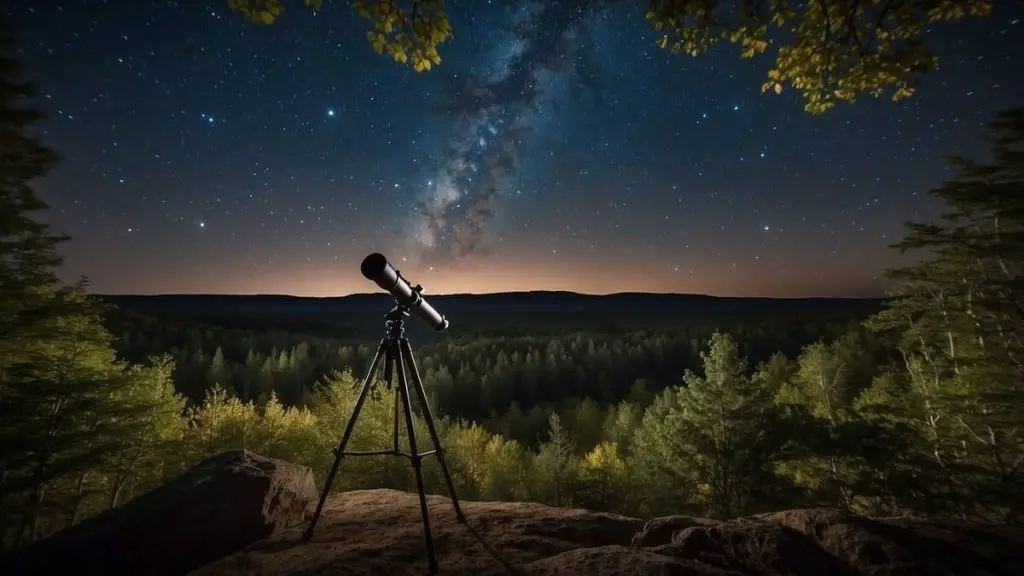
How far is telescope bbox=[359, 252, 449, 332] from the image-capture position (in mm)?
4540

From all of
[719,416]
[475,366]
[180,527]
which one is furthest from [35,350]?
[475,366]

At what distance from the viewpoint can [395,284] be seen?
4801mm

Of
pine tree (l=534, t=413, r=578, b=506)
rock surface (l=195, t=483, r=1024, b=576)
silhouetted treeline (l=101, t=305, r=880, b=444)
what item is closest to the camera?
rock surface (l=195, t=483, r=1024, b=576)

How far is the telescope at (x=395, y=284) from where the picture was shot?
4540 millimetres

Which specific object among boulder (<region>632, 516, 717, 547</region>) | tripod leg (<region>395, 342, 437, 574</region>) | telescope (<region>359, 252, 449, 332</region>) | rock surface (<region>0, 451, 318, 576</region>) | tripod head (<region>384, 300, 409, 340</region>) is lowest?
boulder (<region>632, 516, 717, 547</region>)

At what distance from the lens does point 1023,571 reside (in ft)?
11.6

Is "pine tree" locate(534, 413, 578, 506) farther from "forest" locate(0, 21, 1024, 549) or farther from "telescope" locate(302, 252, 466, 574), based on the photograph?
"telescope" locate(302, 252, 466, 574)

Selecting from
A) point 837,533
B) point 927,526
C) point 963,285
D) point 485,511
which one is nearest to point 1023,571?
point 927,526

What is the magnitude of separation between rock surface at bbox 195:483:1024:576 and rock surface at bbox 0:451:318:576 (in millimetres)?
438

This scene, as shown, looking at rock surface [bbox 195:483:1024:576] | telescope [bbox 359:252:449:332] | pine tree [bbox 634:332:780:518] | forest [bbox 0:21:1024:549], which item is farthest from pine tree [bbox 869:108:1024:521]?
telescope [bbox 359:252:449:332]

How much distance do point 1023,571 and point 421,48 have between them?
23.4 feet

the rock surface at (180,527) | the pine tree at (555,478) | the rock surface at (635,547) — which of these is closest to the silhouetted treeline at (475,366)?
the pine tree at (555,478)

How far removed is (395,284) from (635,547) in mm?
3867

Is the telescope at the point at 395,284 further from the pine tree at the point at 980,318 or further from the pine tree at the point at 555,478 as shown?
the pine tree at the point at 555,478
